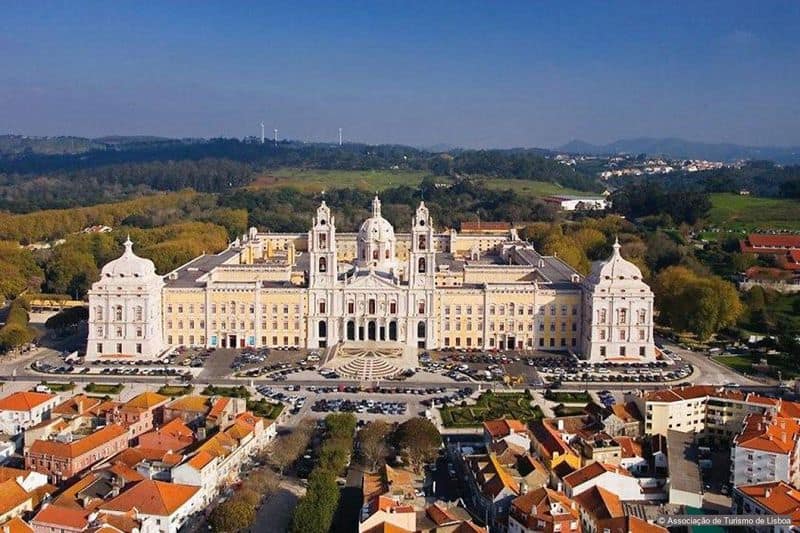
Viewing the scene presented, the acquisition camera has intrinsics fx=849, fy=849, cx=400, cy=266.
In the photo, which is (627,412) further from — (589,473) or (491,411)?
(589,473)

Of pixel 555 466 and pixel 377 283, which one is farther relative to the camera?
pixel 377 283

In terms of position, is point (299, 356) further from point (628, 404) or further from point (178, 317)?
point (628, 404)

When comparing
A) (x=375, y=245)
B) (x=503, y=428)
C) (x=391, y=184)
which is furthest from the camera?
(x=391, y=184)

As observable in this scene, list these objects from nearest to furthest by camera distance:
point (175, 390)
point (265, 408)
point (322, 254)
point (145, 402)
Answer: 1. point (145, 402)
2. point (265, 408)
3. point (175, 390)
4. point (322, 254)

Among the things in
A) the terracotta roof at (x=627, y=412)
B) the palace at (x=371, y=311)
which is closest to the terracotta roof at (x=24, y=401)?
the palace at (x=371, y=311)

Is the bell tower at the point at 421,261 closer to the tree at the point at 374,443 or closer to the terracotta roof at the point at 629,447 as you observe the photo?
the tree at the point at 374,443

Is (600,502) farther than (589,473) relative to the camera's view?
No

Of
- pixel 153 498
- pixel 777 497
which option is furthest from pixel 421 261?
pixel 777 497

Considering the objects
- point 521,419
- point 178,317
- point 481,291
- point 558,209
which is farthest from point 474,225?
point 521,419
